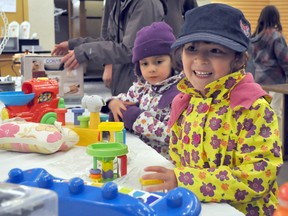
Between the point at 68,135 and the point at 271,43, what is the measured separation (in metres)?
3.23

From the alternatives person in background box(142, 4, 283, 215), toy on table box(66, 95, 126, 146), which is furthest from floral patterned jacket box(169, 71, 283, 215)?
toy on table box(66, 95, 126, 146)

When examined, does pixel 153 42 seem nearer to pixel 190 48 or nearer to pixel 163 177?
pixel 190 48

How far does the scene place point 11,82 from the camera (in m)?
2.10

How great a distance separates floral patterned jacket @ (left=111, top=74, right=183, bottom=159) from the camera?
144 cm

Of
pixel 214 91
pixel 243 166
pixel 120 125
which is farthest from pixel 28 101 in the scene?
pixel 243 166

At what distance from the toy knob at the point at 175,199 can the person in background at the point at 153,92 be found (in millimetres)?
983

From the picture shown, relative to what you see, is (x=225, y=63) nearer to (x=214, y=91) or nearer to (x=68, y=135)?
(x=214, y=91)

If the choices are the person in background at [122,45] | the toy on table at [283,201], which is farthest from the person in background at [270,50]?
the toy on table at [283,201]

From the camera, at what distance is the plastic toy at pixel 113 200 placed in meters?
0.44

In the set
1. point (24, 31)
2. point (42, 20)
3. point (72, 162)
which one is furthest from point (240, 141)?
point (42, 20)

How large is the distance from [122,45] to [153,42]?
333 millimetres

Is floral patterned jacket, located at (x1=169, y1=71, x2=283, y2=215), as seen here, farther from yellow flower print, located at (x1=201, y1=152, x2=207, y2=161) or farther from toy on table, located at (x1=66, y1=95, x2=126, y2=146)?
toy on table, located at (x1=66, y1=95, x2=126, y2=146)

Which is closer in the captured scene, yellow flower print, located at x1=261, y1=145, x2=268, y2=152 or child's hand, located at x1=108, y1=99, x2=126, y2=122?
yellow flower print, located at x1=261, y1=145, x2=268, y2=152

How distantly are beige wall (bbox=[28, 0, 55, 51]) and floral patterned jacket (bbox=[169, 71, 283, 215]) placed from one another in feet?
16.4
